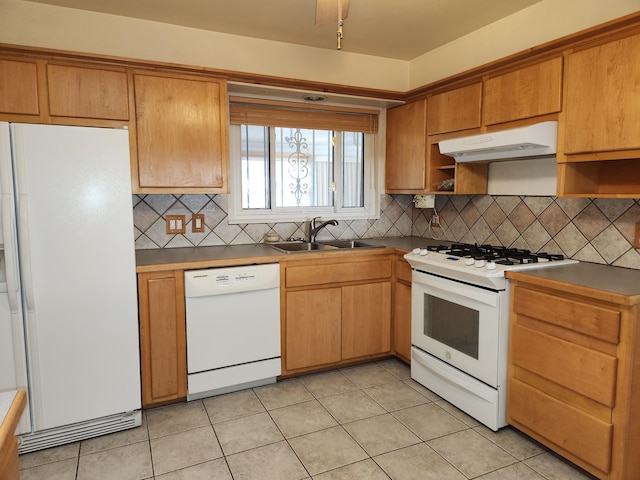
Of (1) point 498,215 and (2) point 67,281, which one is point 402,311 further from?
(2) point 67,281

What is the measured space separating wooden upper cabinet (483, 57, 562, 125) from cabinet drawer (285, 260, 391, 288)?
1219 mm

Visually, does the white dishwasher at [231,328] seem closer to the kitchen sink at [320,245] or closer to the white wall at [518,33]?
the kitchen sink at [320,245]

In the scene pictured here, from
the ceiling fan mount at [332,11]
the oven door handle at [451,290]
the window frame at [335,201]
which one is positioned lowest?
the oven door handle at [451,290]

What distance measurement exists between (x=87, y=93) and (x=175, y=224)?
992mm

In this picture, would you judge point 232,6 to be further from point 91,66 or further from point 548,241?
point 548,241

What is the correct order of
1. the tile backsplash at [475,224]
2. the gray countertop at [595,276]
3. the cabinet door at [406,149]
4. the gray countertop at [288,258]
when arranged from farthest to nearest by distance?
the cabinet door at [406,149], the tile backsplash at [475,224], the gray countertop at [288,258], the gray countertop at [595,276]

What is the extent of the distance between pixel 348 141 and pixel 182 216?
1.54m

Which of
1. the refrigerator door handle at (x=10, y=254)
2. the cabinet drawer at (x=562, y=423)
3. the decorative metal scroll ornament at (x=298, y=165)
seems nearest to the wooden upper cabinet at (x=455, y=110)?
the decorative metal scroll ornament at (x=298, y=165)

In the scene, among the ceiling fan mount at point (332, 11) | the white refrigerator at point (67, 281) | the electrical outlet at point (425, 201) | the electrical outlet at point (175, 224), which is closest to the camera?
the ceiling fan mount at point (332, 11)

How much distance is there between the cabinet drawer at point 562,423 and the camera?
183 centimetres

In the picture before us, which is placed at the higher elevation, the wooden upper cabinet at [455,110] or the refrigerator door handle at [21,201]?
the wooden upper cabinet at [455,110]

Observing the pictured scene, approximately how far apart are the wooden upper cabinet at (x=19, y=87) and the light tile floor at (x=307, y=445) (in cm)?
178

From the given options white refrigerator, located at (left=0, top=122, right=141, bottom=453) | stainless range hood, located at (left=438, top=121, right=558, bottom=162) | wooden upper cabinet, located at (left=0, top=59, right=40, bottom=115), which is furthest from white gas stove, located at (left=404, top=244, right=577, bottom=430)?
wooden upper cabinet, located at (left=0, top=59, right=40, bottom=115)

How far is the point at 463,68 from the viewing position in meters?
3.21
